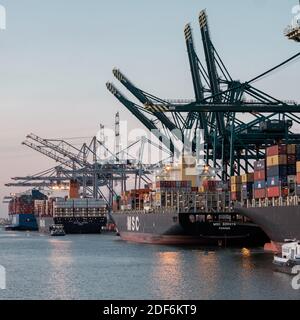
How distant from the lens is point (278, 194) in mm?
71062

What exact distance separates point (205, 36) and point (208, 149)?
1777 cm

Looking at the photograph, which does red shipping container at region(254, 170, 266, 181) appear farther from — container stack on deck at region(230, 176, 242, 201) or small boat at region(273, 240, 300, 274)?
small boat at region(273, 240, 300, 274)

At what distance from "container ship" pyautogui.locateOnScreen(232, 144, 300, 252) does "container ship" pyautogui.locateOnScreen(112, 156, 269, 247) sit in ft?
48.2

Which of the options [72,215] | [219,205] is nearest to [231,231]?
[219,205]

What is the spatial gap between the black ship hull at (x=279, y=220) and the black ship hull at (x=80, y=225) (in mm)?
99039

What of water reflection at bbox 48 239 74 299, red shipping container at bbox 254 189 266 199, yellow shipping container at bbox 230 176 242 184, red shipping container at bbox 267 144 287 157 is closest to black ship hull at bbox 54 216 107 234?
yellow shipping container at bbox 230 176 242 184

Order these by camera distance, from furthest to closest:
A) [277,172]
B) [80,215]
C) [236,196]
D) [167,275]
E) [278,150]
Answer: [80,215], [236,196], [278,150], [277,172], [167,275]

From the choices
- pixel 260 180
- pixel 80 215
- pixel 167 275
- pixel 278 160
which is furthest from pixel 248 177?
pixel 80 215

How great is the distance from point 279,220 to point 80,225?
354 feet

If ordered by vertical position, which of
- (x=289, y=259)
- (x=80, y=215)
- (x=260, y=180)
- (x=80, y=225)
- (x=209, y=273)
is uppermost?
(x=260, y=180)

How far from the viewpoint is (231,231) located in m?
92.6

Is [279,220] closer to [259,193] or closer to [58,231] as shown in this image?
[259,193]
